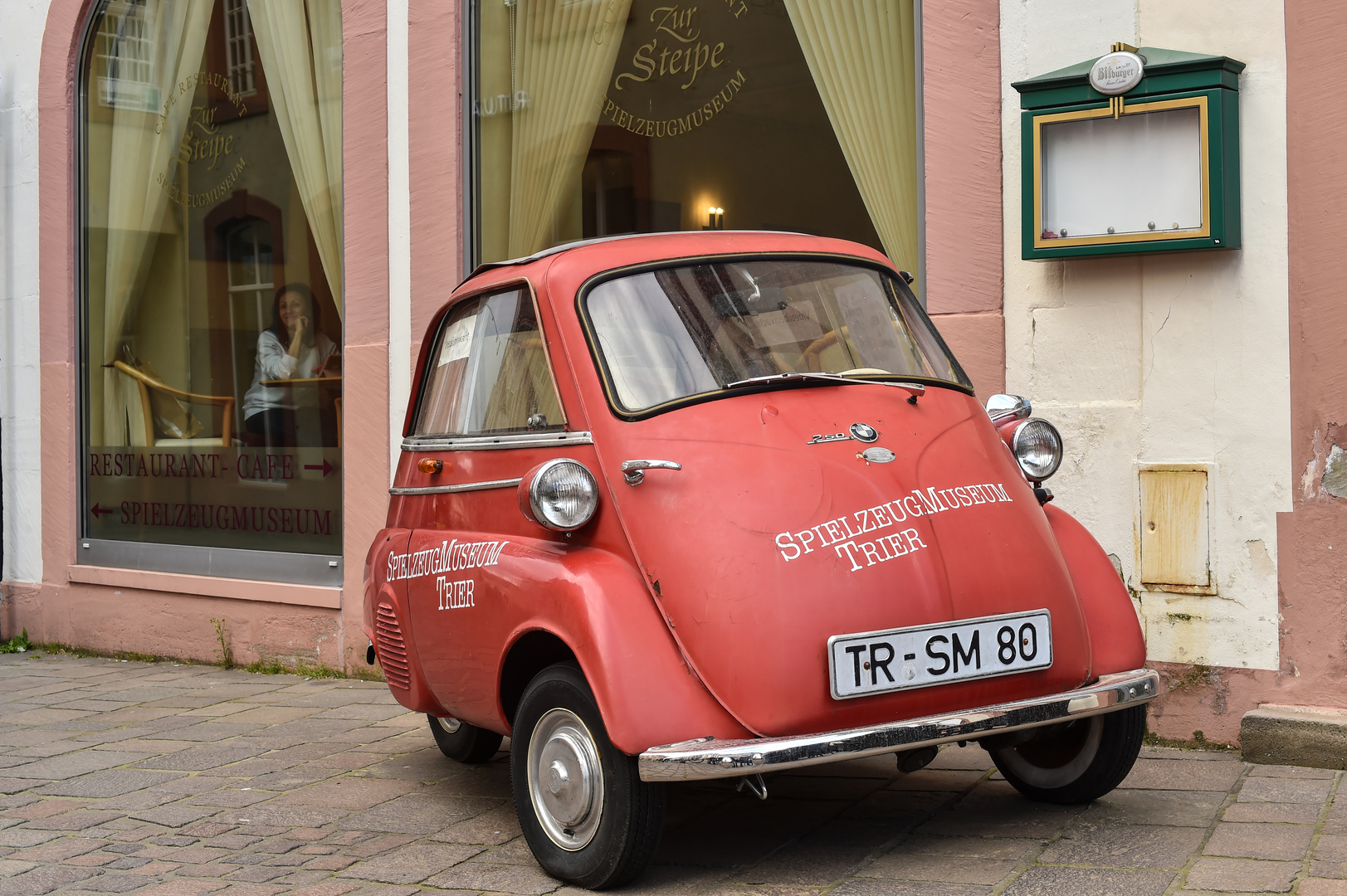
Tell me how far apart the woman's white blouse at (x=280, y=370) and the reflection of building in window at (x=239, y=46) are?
5.32 ft

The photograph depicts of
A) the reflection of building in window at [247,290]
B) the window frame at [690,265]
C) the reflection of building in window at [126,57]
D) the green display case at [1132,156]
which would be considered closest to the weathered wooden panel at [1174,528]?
the green display case at [1132,156]

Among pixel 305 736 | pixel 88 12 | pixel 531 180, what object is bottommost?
pixel 305 736

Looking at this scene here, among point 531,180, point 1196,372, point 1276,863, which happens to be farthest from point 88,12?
point 1276,863

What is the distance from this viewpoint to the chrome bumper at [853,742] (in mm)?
3344

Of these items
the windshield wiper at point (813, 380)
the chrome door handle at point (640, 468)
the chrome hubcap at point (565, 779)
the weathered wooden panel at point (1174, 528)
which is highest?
the windshield wiper at point (813, 380)

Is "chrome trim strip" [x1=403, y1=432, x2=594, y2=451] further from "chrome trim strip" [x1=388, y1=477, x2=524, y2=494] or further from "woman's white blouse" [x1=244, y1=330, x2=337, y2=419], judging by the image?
"woman's white blouse" [x1=244, y1=330, x2=337, y2=419]

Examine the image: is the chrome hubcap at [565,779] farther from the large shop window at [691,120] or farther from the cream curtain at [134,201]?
the cream curtain at [134,201]

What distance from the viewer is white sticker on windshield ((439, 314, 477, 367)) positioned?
189 inches

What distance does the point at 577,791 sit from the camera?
3756mm

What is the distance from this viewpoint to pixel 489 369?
4.62 meters

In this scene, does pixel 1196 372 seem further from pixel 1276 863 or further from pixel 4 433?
pixel 4 433

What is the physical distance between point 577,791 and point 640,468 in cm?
89

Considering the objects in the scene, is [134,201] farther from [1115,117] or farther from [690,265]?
[1115,117]

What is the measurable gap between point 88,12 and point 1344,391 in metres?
8.34
